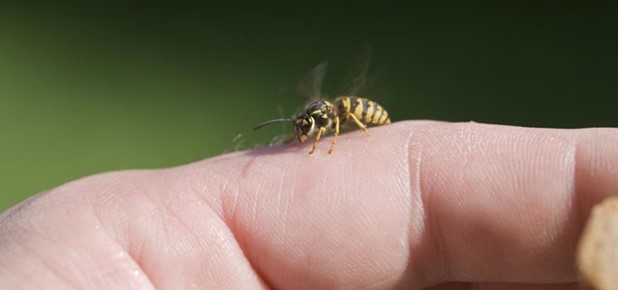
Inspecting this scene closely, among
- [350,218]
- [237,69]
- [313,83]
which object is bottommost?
[237,69]

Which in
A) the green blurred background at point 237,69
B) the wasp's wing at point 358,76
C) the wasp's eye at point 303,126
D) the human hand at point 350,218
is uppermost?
the wasp's wing at point 358,76

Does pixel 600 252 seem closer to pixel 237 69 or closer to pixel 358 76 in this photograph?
pixel 358 76

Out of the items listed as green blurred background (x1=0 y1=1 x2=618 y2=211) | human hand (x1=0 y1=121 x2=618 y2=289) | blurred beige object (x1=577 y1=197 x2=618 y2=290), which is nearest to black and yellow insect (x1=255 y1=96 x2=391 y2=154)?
human hand (x1=0 y1=121 x2=618 y2=289)

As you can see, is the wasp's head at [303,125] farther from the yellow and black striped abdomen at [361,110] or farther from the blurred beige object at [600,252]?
the blurred beige object at [600,252]

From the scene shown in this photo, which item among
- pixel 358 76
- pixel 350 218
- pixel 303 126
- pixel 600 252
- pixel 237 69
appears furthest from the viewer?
pixel 237 69

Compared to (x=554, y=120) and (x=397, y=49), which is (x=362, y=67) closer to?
(x=554, y=120)

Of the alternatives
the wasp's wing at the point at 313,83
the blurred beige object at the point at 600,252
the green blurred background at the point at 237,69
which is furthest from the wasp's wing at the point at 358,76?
the green blurred background at the point at 237,69

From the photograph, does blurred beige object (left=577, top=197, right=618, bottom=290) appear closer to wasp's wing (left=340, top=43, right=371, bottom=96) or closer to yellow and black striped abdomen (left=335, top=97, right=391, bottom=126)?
yellow and black striped abdomen (left=335, top=97, right=391, bottom=126)

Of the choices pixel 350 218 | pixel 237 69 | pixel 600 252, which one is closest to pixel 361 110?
pixel 350 218
